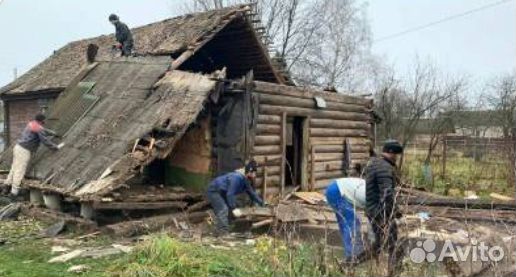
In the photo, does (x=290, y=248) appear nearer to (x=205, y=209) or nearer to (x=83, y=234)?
(x=83, y=234)

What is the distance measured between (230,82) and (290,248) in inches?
304

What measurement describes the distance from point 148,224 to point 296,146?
5.80 meters

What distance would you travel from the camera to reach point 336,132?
1642cm

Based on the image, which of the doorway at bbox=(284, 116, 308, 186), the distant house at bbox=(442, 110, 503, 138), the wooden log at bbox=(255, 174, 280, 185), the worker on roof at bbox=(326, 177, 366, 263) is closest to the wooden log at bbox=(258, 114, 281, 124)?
the doorway at bbox=(284, 116, 308, 186)

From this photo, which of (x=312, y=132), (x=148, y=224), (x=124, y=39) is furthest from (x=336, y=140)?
(x=148, y=224)

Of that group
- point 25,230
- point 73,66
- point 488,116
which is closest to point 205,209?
point 25,230

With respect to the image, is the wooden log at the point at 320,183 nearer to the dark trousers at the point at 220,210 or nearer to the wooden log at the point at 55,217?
the dark trousers at the point at 220,210

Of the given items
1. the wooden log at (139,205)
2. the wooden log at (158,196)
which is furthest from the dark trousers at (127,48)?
the wooden log at (139,205)

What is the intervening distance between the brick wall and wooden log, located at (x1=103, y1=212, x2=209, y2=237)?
1249 centimetres

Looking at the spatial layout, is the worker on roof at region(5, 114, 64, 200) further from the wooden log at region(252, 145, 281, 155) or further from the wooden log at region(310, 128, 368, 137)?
the wooden log at region(310, 128, 368, 137)

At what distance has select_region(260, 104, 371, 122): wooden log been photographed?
1363 centimetres

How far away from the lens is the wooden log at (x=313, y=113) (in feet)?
44.7

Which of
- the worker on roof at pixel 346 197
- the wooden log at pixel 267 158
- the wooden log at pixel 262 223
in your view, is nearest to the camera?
the worker on roof at pixel 346 197

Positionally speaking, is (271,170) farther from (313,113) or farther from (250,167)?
(250,167)
